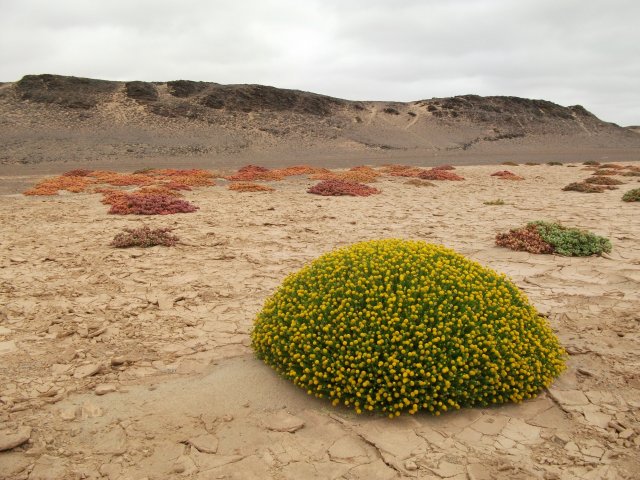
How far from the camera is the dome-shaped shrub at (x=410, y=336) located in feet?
13.5

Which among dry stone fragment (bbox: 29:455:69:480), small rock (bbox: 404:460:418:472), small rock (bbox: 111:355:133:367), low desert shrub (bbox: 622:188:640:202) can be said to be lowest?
dry stone fragment (bbox: 29:455:69:480)

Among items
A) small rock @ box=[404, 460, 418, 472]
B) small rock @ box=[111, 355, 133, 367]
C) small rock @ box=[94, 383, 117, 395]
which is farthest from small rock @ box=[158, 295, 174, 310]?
small rock @ box=[404, 460, 418, 472]

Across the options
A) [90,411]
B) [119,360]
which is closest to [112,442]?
[90,411]

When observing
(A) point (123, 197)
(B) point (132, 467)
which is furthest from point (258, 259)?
(A) point (123, 197)

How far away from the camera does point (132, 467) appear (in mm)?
3619

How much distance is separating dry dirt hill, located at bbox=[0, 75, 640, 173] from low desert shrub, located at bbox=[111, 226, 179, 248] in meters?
32.2

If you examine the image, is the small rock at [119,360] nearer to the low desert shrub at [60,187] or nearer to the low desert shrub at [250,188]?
the low desert shrub at [250,188]

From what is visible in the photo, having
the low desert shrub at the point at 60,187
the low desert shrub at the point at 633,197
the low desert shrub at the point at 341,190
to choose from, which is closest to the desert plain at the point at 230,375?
the low desert shrub at the point at 633,197

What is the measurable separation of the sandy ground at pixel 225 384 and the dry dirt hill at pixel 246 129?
34.9 meters

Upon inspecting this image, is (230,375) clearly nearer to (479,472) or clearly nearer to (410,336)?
(410,336)

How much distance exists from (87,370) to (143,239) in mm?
5445

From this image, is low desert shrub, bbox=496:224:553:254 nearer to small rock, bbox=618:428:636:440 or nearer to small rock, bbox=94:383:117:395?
small rock, bbox=618:428:636:440

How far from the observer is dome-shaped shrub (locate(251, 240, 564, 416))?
4102mm

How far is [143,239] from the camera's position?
33.6 feet
